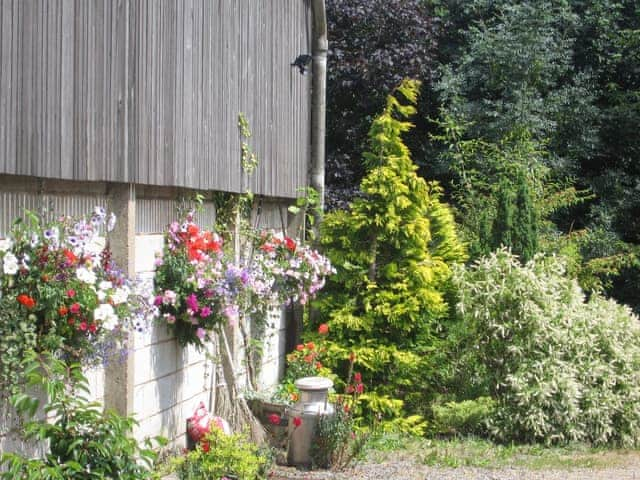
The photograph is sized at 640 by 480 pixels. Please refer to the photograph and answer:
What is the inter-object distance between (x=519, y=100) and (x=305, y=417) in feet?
30.3

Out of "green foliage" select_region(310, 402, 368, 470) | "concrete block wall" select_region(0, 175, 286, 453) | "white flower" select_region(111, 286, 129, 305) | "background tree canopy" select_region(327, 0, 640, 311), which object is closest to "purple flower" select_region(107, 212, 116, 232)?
"concrete block wall" select_region(0, 175, 286, 453)

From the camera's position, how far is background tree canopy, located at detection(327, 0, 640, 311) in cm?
1439

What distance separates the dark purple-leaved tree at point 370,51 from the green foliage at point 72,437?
9774mm

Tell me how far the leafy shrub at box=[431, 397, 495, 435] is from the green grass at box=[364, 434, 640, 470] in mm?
303

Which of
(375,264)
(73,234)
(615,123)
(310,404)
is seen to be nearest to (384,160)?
(375,264)

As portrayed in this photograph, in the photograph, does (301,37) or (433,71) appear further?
(433,71)

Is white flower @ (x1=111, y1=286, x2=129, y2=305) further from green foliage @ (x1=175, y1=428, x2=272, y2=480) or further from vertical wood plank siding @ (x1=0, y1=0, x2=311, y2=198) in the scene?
green foliage @ (x1=175, y1=428, x2=272, y2=480)

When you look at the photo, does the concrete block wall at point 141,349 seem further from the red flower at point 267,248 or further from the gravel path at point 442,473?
the gravel path at point 442,473

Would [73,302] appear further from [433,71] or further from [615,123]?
[615,123]

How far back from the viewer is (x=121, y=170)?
5449 millimetres

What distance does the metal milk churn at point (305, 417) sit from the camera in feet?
23.5

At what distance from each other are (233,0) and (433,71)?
8.64m

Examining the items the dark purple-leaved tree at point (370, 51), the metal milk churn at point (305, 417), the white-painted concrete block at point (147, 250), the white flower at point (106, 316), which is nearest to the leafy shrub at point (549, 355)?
the metal milk churn at point (305, 417)

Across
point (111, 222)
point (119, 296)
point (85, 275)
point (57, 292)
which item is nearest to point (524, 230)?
point (111, 222)
